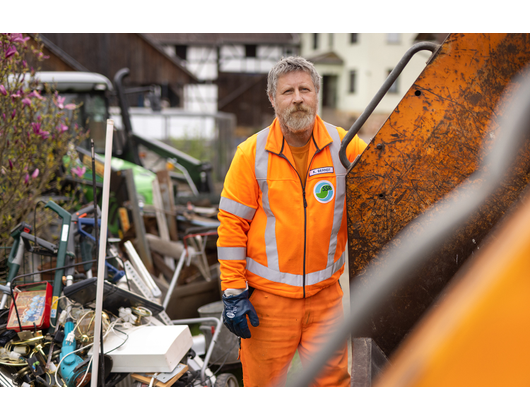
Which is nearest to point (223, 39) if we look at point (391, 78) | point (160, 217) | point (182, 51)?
point (182, 51)

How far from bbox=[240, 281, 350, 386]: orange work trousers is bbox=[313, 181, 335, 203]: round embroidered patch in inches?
19.6

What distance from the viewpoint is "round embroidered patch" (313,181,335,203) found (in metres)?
2.21

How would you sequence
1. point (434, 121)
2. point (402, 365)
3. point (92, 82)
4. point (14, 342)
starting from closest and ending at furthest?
point (402, 365) → point (434, 121) → point (14, 342) → point (92, 82)

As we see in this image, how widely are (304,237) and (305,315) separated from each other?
43cm

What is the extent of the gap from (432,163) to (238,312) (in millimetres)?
1169

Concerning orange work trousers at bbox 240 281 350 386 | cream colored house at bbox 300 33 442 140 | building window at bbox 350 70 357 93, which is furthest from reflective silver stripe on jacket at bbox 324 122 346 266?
building window at bbox 350 70 357 93

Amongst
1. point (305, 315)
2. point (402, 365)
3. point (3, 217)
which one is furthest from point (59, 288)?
point (402, 365)

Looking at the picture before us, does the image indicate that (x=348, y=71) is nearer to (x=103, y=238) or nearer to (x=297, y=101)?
(x=297, y=101)

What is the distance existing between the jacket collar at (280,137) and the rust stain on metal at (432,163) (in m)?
0.39

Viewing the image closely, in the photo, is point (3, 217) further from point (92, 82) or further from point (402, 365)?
point (92, 82)

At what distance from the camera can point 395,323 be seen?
1.96 m

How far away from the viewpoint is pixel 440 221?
1825 mm

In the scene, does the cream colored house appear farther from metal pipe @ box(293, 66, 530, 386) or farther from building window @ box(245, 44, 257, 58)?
metal pipe @ box(293, 66, 530, 386)

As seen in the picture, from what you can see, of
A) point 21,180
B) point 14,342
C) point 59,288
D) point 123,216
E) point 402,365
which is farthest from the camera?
point 123,216
